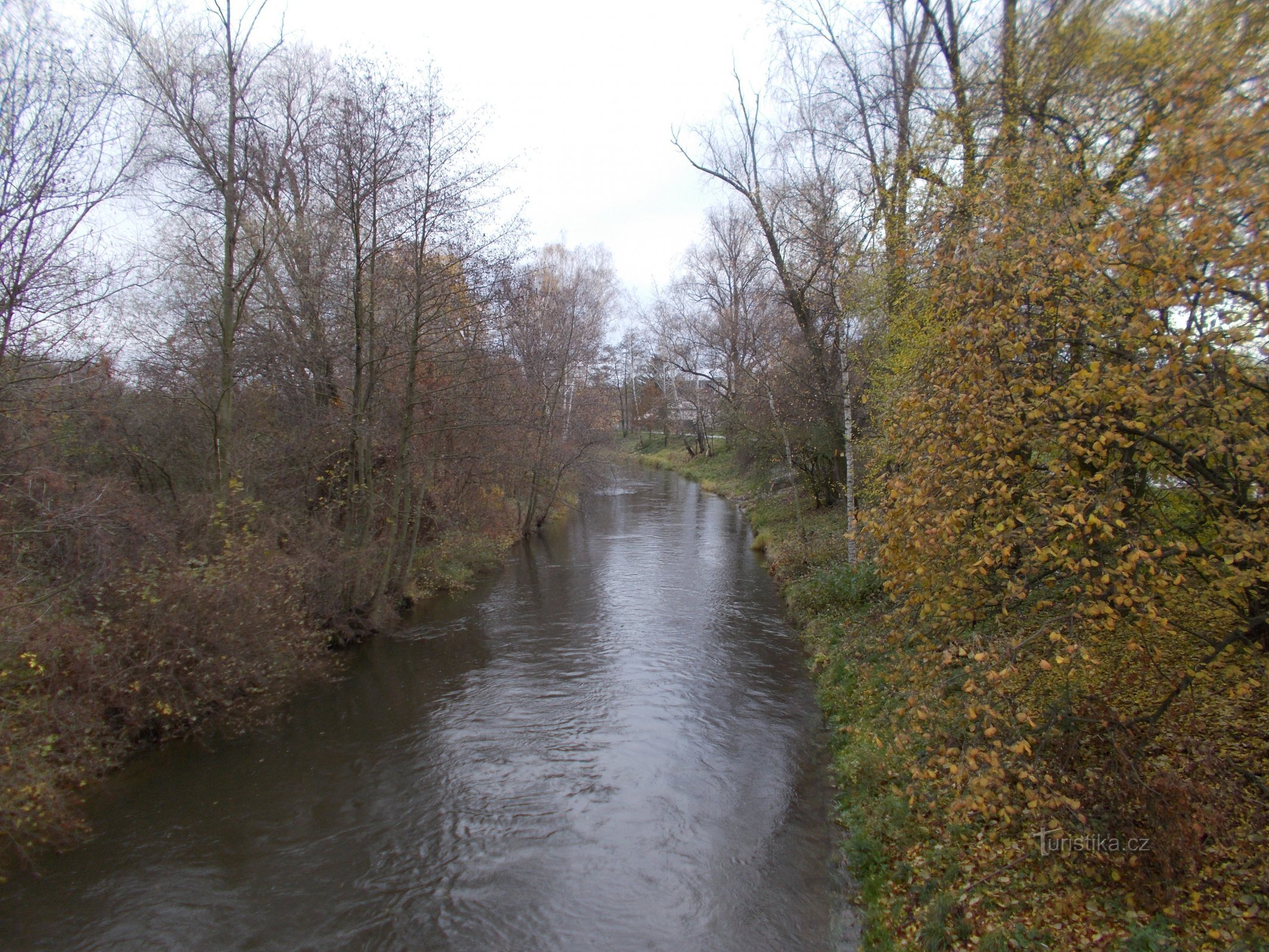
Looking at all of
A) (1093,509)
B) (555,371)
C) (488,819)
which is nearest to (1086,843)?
(1093,509)

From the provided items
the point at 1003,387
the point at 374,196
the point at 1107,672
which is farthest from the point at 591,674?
the point at 374,196

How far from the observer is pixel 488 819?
7.69 m

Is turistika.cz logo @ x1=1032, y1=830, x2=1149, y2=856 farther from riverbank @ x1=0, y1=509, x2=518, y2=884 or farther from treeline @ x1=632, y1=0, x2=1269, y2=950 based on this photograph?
riverbank @ x1=0, y1=509, x2=518, y2=884

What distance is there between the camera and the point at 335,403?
16.0m

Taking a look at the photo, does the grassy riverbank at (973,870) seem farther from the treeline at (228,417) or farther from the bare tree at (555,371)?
the bare tree at (555,371)

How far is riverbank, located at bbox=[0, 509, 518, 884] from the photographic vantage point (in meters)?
7.11

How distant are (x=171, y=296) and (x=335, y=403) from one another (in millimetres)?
4483

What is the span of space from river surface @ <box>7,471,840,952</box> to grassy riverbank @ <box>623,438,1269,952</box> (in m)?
0.55

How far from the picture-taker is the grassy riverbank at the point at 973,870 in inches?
167

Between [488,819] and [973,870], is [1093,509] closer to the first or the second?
[973,870]

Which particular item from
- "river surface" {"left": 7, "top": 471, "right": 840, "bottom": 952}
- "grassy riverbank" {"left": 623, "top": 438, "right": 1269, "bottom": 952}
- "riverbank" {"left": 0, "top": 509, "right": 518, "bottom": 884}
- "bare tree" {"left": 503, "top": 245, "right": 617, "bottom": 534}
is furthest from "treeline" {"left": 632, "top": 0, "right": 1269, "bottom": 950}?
"bare tree" {"left": 503, "top": 245, "right": 617, "bottom": 534}

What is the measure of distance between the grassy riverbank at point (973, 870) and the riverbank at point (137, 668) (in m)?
8.03

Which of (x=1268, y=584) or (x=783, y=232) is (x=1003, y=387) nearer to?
(x=1268, y=584)

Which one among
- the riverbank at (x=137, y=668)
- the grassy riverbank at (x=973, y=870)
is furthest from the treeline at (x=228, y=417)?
the grassy riverbank at (x=973, y=870)
